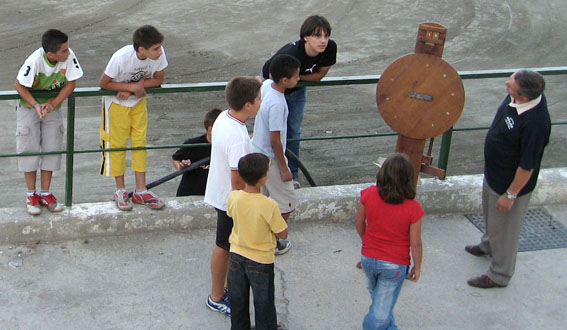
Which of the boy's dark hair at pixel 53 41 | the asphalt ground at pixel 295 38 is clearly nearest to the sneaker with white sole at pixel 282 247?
the boy's dark hair at pixel 53 41

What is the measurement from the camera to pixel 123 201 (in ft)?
20.1

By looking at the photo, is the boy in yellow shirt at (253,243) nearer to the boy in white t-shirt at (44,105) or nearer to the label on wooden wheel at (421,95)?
the label on wooden wheel at (421,95)

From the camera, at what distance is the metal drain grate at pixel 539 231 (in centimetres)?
642

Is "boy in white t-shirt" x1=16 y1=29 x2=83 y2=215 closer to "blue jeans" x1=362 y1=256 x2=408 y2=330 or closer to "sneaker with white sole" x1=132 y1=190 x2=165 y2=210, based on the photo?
"sneaker with white sole" x1=132 y1=190 x2=165 y2=210

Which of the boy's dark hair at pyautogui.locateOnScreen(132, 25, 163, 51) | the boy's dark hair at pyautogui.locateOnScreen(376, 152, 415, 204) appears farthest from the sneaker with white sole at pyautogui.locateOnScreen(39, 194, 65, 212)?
the boy's dark hair at pyautogui.locateOnScreen(376, 152, 415, 204)

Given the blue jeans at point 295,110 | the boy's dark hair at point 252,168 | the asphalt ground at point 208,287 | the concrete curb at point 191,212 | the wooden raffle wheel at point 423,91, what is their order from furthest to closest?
the blue jeans at point 295,110, the concrete curb at point 191,212, the wooden raffle wheel at point 423,91, the asphalt ground at point 208,287, the boy's dark hair at point 252,168

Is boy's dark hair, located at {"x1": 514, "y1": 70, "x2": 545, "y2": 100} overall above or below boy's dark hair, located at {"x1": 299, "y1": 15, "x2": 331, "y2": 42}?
below

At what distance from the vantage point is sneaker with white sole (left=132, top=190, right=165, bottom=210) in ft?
20.2

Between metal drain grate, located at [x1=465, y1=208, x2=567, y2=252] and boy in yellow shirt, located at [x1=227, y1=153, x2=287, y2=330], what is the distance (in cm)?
258

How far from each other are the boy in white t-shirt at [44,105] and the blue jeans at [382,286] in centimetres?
260

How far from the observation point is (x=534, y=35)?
17.2 meters

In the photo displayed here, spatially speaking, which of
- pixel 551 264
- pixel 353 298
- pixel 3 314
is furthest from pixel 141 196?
pixel 551 264

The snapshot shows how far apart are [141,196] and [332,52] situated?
2029 millimetres

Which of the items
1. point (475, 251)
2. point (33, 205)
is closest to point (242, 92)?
point (33, 205)
